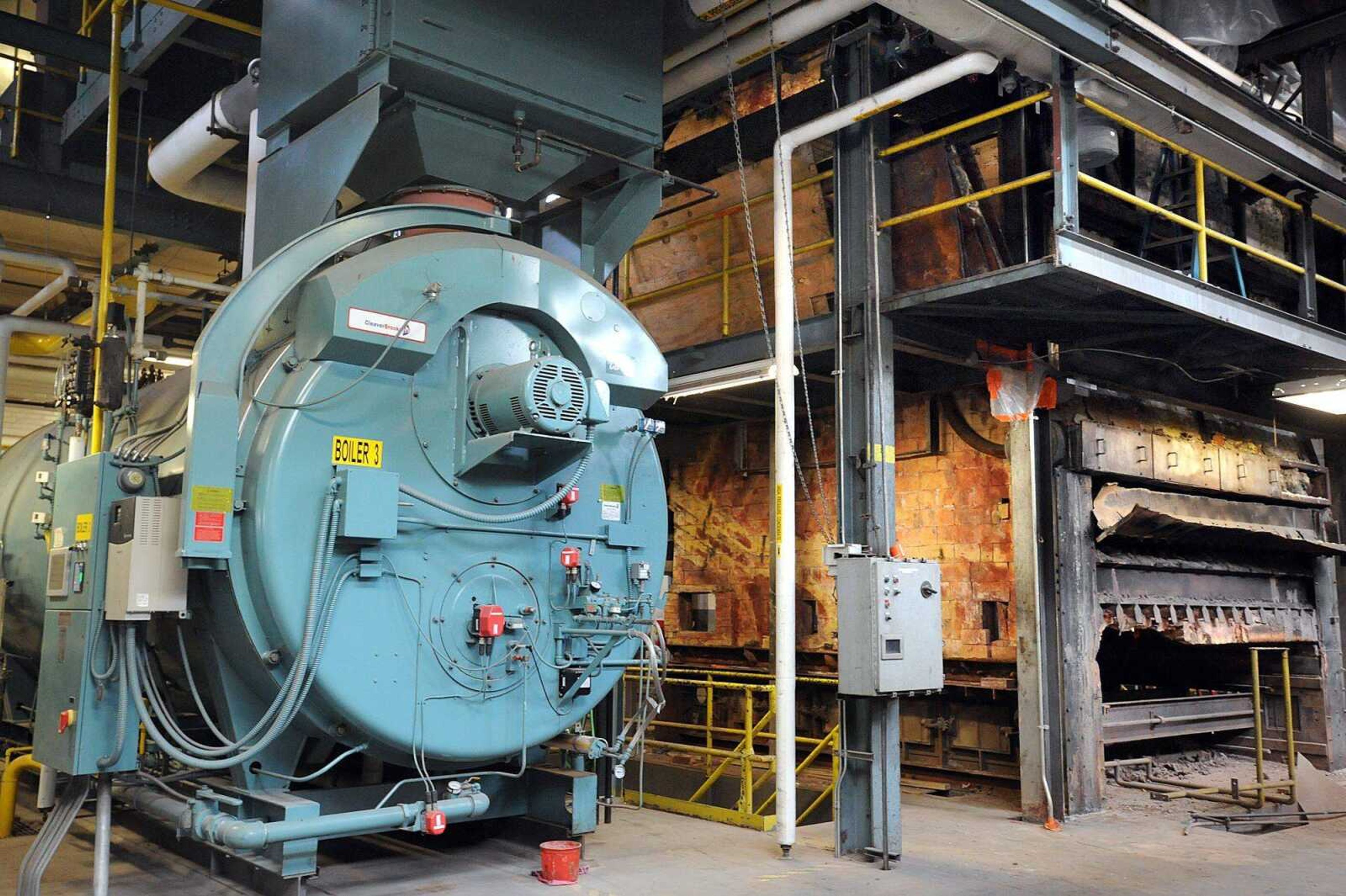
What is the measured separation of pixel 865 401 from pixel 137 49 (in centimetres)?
606

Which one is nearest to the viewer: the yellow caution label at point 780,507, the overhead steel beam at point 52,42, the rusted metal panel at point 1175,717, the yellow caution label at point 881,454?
the yellow caution label at point 780,507

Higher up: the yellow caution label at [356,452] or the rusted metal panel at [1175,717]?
the yellow caution label at [356,452]

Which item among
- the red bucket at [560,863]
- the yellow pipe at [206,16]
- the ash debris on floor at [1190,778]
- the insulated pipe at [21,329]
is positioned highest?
the yellow pipe at [206,16]

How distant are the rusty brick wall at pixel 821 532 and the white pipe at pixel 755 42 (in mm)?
3072

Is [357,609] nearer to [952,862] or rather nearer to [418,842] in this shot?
[418,842]

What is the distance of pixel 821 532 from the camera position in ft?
31.6

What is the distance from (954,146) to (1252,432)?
203 inches

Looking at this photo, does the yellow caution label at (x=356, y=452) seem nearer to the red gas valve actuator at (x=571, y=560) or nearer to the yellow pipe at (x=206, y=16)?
the red gas valve actuator at (x=571, y=560)

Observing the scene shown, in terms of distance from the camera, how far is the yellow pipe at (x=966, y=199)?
20.7ft

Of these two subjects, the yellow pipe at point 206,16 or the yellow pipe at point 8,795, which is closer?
the yellow pipe at point 8,795

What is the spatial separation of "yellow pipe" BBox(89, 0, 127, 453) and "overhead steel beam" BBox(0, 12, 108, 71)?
1.68 ft

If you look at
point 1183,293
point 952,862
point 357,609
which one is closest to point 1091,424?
point 1183,293

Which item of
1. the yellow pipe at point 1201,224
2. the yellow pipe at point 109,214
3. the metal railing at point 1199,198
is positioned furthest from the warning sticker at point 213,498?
the yellow pipe at point 1201,224

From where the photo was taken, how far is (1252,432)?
1042 centimetres
